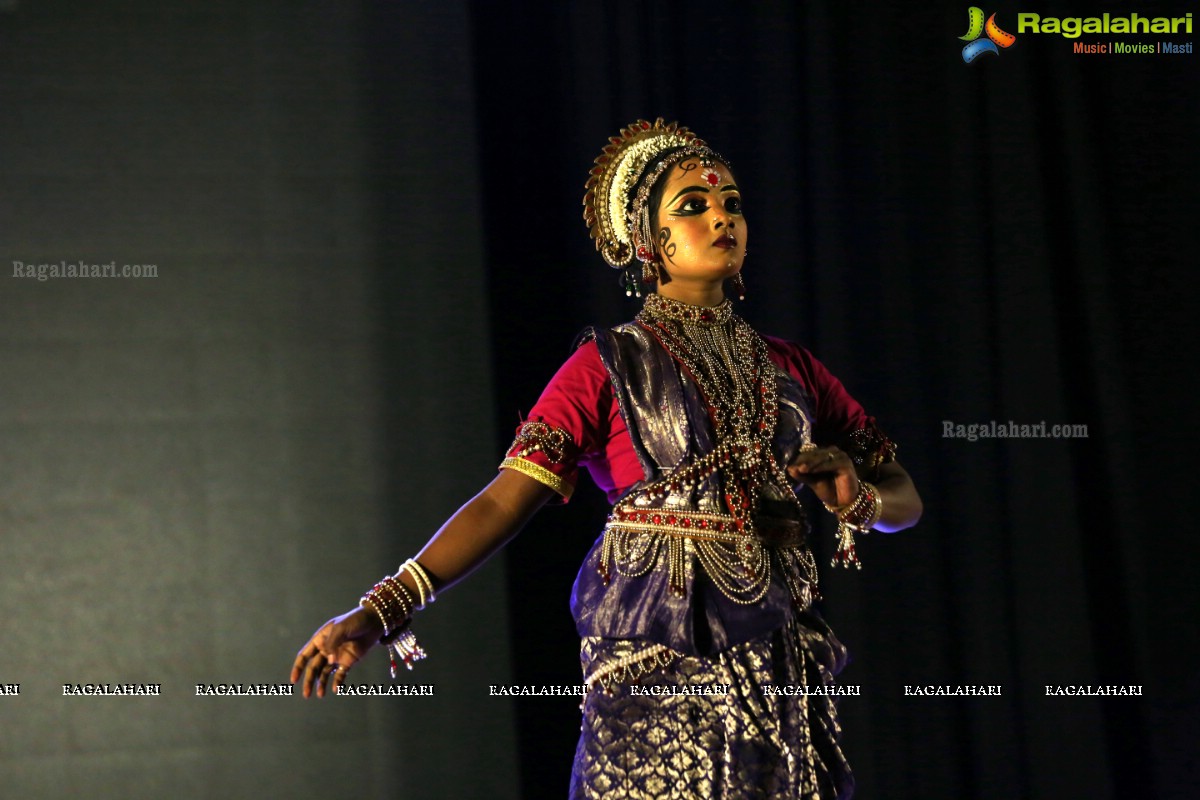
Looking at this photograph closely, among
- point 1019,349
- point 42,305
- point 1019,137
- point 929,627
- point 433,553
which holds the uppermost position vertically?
point 1019,137

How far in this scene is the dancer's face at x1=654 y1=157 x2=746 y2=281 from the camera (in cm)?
216

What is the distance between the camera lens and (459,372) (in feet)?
9.79

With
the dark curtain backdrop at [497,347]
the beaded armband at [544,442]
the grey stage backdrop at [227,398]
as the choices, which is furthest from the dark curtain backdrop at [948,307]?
the beaded armband at [544,442]

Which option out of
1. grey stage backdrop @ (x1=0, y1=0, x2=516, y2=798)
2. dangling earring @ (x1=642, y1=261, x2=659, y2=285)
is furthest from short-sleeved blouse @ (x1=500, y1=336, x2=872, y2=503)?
grey stage backdrop @ (x1=0, y1=0, x2=516, y2=798)

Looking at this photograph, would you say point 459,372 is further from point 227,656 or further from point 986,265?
point 986,265

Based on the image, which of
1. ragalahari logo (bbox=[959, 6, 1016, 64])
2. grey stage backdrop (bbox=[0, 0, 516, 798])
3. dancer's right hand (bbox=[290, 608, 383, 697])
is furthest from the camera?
ragalahari logo (bbox=[959, 6, 1016, 64])

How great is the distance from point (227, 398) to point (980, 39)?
2207mm

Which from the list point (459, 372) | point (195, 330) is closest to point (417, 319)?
point (459, 372)

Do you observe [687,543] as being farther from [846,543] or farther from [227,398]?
[227,398]

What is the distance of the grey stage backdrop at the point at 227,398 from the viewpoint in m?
2.80

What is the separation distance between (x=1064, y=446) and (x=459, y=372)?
161cm

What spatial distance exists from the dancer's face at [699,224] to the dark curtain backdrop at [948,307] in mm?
831

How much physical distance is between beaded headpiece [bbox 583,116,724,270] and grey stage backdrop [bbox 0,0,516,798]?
0.72 m

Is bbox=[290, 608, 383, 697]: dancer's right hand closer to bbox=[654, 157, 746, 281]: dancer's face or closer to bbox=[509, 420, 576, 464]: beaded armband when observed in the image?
bbox=[509, 420, 576, 464]: beaded armband
